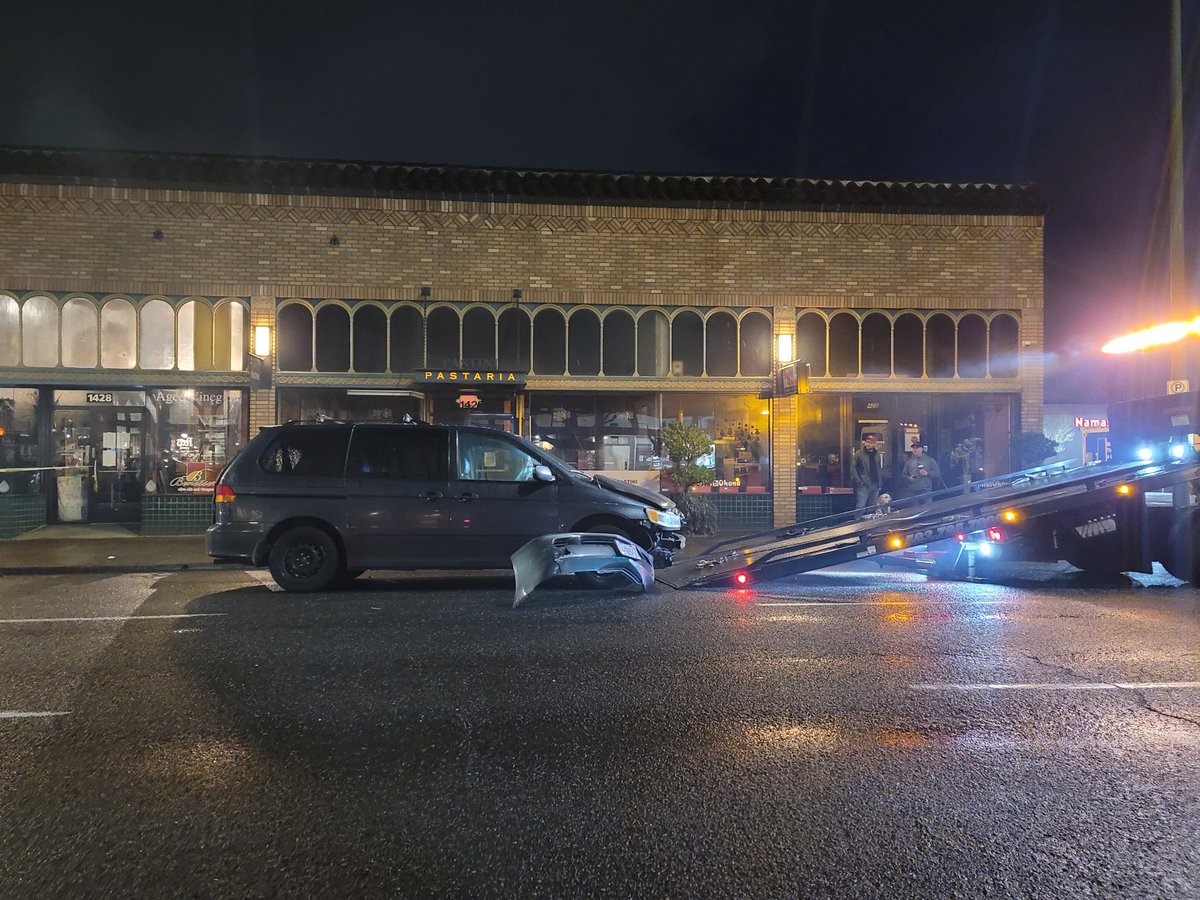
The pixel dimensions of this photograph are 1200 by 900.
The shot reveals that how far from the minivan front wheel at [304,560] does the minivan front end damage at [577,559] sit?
85.5 inches

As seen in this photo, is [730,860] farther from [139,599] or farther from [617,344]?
[617,344]

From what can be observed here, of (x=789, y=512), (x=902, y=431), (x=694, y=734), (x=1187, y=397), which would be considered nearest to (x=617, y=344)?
(x=789, y=512)

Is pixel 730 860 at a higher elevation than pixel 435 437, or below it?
below

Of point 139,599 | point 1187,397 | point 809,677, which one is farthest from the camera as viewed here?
point 1187,397

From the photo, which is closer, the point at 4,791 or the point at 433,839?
the point at 433,839

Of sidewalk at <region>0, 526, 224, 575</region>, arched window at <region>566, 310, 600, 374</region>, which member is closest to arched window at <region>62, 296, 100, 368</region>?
sidewalk at <region>0, 526, 224, 575</region>

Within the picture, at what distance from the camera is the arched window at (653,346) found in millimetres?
14891

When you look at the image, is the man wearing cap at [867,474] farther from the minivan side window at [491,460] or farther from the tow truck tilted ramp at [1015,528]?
the minivan side window at [491,460]

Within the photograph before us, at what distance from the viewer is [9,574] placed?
10.5 m

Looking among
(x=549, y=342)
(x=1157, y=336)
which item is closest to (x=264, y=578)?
(x=549, y=342)

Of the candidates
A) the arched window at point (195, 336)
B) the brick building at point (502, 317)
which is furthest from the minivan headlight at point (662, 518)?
the arched window at point (195, 336)

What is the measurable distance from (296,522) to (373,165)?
793 centimetres

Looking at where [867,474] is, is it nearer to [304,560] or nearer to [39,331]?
[304,560]

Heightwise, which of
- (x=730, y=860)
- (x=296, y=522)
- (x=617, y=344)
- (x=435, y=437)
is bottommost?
(x=730, y=860)
